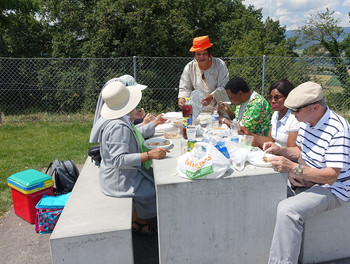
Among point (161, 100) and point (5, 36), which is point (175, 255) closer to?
point (161, 100)

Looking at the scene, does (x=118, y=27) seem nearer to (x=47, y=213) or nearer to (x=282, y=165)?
(x=47, y=213)

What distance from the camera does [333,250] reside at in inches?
110

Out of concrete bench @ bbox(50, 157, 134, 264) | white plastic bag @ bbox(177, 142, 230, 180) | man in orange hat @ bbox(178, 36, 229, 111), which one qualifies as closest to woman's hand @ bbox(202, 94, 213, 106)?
man in orange hat @ bbox(178, 36, 229, 111)

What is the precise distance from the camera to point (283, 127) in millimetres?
3262

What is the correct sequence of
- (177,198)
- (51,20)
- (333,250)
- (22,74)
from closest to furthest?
(177,198) → (333,250) → (22,74) → (51,20)

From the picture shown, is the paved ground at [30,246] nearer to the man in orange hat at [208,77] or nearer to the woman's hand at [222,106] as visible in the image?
the woman's hand at [222,106]

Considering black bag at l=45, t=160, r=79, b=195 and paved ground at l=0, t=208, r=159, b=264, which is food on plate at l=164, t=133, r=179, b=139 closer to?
paved ground at l=0, t=208, r=159, b=264

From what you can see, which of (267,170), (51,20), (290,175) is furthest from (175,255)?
(51,20)

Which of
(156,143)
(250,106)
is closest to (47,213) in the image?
(156,143)

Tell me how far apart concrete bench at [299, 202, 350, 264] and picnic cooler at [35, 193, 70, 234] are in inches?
97.1

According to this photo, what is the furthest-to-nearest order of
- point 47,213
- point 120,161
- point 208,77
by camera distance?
point 208,77
point 47,213
point 120,161

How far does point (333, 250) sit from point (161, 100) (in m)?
6.94

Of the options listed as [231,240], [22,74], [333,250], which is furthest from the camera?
[22,74]

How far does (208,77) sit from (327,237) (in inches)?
102
